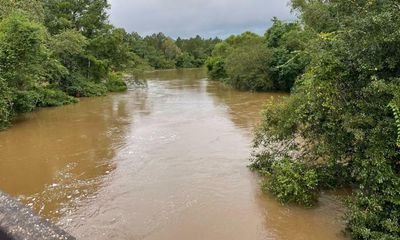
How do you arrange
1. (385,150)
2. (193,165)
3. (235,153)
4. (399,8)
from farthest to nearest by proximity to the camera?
(235,153) → (193,165) → (399,8) → (385,150)

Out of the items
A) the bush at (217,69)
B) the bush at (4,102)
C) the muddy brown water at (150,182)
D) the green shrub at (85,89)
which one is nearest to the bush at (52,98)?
the green shrub at (85,89)

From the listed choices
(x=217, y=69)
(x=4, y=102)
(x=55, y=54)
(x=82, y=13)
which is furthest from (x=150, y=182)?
(x=217, y=69)

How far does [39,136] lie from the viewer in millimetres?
13125

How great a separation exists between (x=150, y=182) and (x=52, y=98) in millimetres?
14695

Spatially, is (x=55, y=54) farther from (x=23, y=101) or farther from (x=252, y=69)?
(x=252, y=69)

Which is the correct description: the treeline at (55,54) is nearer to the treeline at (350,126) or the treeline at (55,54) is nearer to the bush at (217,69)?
the bush at (217,69)

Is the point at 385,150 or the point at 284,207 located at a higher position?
the point at 385,150

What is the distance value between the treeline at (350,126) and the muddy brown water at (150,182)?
0.60m

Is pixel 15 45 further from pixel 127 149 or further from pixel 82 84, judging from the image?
pixel 82 84

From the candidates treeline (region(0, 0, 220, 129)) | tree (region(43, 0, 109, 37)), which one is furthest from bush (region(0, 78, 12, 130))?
tree (region(43, 0, 109, 37))

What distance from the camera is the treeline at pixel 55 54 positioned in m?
14.1

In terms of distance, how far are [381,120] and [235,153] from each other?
17.3 ft

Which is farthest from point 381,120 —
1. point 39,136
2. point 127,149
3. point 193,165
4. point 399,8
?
point 39,136

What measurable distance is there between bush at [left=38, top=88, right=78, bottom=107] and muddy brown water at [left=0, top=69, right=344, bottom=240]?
4.85 metres
